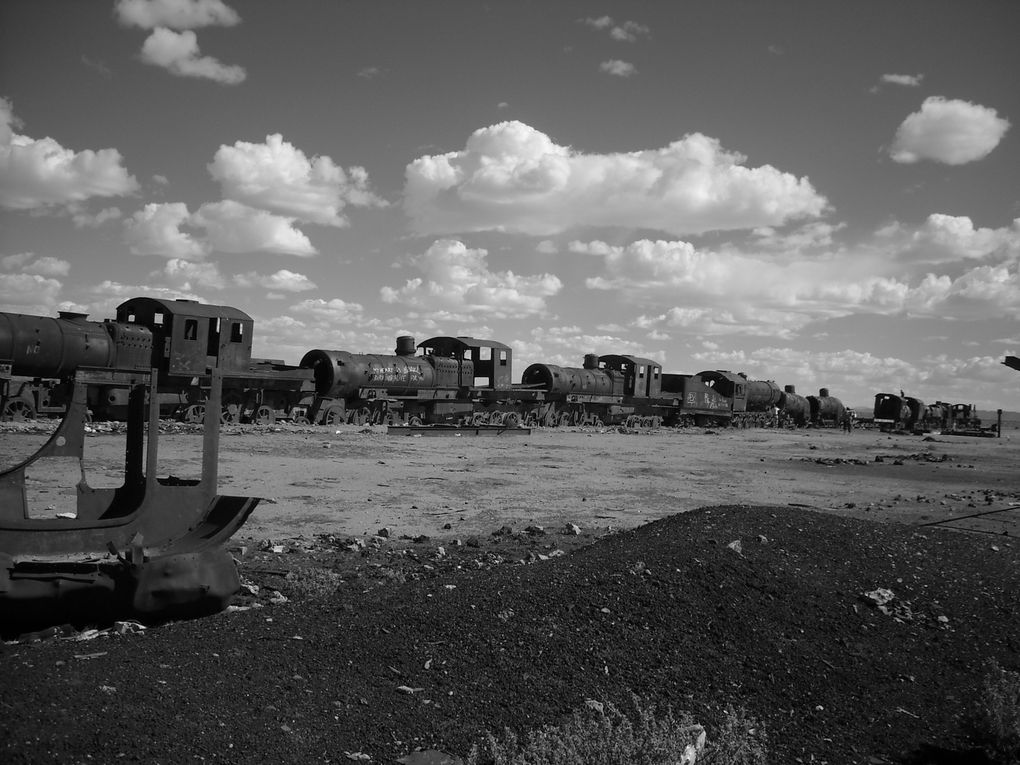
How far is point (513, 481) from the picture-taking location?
15.2 metres

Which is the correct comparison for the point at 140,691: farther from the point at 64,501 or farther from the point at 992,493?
the point at 992,493

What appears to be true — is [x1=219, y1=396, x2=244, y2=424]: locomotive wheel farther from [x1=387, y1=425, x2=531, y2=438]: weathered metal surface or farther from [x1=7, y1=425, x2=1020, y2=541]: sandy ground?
[x1=387, y1=425, x2=531, y2=438]: weathered metal surface

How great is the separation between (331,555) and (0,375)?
15893 mm

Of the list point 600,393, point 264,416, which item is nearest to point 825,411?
point 600,393

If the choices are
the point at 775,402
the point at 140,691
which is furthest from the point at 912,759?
the point at 775,402

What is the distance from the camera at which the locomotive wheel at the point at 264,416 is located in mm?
24156

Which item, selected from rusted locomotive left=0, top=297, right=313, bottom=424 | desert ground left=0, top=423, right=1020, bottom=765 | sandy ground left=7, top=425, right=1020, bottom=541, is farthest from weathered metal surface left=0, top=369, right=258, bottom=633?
rusted locomotive left=0, top=297, right=313, bottom=424

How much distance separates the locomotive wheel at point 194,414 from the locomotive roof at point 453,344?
1157cm

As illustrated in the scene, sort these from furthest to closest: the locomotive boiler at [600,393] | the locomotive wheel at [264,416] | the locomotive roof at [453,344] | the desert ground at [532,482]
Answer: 1. the locomotive boiler at [600,393]
2. the locomotive roof at [453,344]
3. the locomotive wheel at [264,416]
4. the desert ground at [532,482]

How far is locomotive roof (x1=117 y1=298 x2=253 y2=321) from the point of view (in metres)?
21.9

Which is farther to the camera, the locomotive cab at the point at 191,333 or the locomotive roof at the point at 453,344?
the locomotive roof at the point at 453,344

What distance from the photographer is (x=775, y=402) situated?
54.0 m

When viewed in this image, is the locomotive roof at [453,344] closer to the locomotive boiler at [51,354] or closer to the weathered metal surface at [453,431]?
the weathered metal surface at [453,431]

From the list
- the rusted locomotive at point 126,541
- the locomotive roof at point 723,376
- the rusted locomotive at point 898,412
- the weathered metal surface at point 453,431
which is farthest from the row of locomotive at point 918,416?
the rusted locomotive at point 126,541
